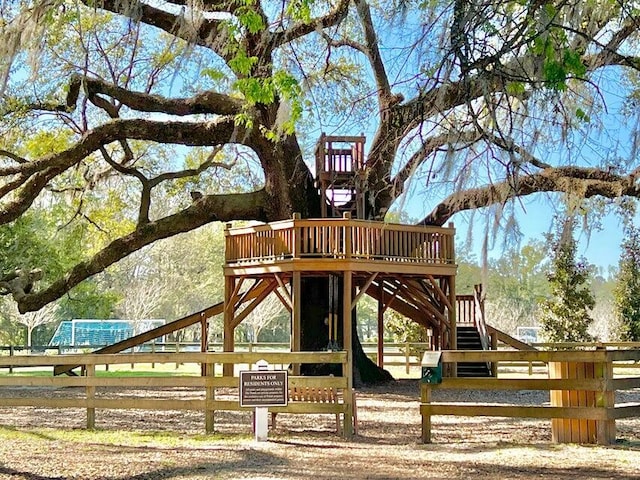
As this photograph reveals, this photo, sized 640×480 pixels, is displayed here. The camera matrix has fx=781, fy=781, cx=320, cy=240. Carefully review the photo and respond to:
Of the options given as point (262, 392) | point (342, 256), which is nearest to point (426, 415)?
point (262, 392)

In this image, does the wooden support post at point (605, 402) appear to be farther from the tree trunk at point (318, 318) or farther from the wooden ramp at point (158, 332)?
the wooden ramp at point (158, 332)

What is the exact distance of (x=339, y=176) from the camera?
54.8 ft

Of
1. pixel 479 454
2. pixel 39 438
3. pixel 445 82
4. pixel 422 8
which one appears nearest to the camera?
pixel 445 82

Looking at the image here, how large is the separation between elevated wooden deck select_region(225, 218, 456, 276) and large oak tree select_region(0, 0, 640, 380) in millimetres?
1084

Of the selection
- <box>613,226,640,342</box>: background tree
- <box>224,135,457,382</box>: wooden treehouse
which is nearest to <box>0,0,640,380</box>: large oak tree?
<box>224,135,457,382</box>: wooden treehouse

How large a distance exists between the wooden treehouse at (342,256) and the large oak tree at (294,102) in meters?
0.75

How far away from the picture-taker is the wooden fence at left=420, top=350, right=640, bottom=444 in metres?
7.48

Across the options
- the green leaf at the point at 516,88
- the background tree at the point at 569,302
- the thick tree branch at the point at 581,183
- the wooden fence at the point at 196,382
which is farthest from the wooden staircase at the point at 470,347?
the green leaf at the point at 516,88

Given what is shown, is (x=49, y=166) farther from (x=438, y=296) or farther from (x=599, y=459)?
(x=599, y=459)

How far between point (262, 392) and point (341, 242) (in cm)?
666

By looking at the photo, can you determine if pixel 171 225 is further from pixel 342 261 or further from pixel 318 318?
pixel 342 261

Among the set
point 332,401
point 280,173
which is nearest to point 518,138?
point 332,401

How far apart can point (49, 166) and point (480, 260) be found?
12.0 metres

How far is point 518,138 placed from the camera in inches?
212
